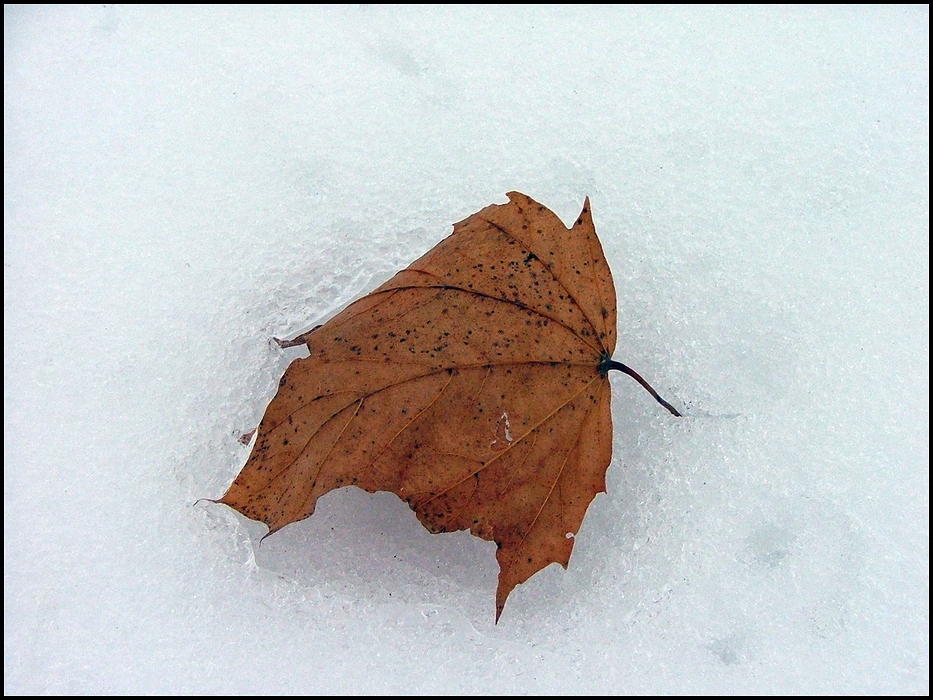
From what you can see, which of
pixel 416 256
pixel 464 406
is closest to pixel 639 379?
pixel 464 406

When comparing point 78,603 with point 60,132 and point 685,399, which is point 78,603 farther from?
point 685,399

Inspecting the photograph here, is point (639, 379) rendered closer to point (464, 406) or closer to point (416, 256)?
point (464, 406)

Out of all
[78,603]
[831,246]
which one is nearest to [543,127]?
[831,246]
